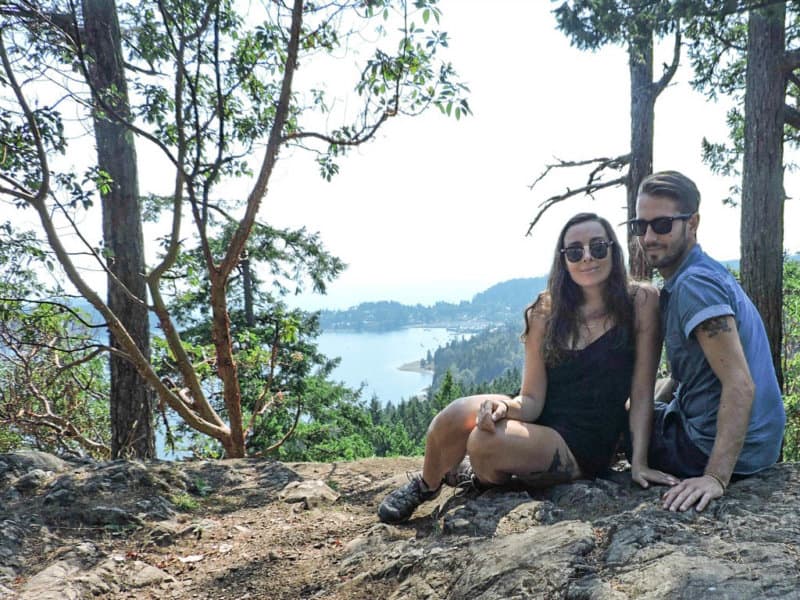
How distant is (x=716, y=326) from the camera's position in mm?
2045

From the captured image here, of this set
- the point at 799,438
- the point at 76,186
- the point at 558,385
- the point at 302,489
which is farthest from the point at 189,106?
the point at 799,438

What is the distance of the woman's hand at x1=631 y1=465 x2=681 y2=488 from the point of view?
2320mm

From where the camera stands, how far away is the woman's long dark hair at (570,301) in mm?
2471

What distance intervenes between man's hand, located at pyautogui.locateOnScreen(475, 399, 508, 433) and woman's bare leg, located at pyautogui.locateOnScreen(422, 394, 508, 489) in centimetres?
10

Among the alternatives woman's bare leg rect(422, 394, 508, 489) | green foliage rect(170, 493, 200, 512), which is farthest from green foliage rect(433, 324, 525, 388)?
woman's bare leg rect(422, 394, 508, 489)

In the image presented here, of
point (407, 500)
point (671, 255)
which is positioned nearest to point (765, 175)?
point (671, 255)

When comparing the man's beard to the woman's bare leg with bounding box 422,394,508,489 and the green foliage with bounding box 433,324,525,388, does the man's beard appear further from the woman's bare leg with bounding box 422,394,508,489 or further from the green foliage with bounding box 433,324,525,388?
the green foliage with bounding box 433,324,525,388

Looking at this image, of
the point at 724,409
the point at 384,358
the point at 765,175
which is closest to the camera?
the point at 724,409

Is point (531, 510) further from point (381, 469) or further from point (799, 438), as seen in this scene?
point (799, 438)

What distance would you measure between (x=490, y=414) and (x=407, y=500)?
77cm

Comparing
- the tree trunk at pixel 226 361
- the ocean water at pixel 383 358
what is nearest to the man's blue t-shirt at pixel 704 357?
the tree trunk at pixel 226 361

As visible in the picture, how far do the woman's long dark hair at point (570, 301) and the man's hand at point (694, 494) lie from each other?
67 centimetres

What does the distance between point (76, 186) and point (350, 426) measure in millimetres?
15423

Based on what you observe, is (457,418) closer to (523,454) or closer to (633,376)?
(523,454)
